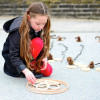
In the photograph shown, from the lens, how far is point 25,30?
6.44 ft

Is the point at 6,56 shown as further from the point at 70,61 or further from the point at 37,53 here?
the point at 70,61

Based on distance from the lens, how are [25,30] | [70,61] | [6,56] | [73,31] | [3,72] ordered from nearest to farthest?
[25,30]
[6,56]
[3,72]
[70,61]
[73,31]

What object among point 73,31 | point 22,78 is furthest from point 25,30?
point 73,31

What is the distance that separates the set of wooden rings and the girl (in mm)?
55

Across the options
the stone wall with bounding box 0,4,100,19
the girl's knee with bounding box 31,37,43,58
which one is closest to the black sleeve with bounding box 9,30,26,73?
the girl's knee with bounding box 31,37,43,58

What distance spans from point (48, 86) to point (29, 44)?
0.40m

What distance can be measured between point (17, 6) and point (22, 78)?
19.2 feet

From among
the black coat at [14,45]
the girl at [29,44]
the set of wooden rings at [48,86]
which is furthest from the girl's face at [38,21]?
the set of wooden rings at [48,86]

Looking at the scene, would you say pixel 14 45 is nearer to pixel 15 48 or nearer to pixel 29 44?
pixel 15 48

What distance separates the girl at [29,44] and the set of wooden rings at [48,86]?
6 cm

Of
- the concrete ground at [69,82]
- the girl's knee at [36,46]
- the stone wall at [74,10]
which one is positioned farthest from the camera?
the stone wall at [74,10]

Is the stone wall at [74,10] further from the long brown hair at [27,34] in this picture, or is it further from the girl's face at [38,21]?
the girl's face at [38,21]

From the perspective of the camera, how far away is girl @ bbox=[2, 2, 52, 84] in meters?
1.92

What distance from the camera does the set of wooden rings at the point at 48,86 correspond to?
1840 millimetres
